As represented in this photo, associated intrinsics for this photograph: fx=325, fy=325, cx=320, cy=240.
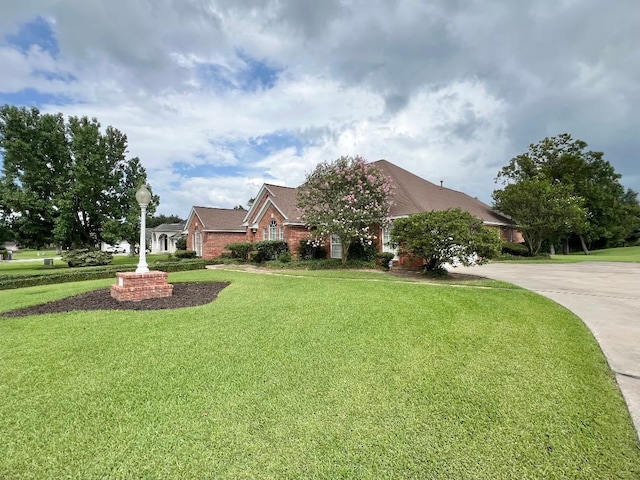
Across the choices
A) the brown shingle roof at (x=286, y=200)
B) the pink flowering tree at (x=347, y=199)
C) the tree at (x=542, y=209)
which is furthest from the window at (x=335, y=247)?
the tree at (x=542, y=209)

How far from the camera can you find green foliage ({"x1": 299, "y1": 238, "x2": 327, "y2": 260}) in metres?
22.1

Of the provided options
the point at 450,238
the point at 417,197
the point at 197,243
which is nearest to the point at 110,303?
the point at 450,238

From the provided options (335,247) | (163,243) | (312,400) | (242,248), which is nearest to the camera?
(312,400)

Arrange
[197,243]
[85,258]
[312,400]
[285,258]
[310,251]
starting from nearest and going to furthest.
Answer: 1. [312,400]
2. [285,258]
3. [310,251]
4. [85,258]
5. [197,243]

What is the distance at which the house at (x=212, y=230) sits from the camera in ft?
96.1

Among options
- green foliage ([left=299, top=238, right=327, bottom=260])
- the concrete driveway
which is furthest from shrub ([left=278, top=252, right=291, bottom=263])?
the concrete driveway

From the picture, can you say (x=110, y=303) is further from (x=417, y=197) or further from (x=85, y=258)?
(x=85, y=258)

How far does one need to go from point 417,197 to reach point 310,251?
25.8ft

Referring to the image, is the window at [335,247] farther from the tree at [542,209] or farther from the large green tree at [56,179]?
the large green tree at [56,179]

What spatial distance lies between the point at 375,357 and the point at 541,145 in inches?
1426

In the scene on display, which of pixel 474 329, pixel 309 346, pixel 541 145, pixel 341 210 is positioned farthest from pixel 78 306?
pixel 541 145

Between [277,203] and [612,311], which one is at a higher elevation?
[277,203]

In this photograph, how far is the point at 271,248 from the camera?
2233 centimetres

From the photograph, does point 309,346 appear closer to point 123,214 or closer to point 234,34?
point 234,34
